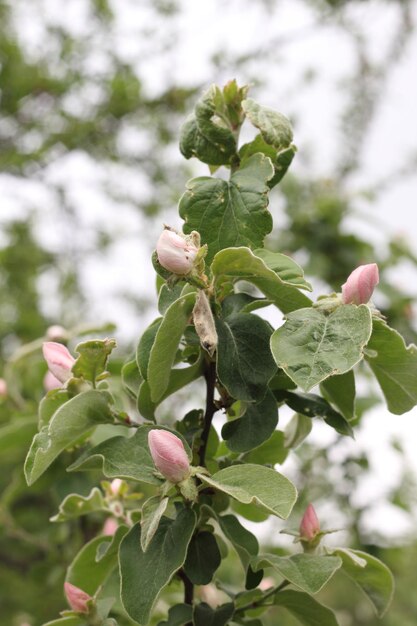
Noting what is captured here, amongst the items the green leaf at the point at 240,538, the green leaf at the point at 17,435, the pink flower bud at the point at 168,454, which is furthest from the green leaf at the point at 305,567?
the green leaf at the point at 17,435

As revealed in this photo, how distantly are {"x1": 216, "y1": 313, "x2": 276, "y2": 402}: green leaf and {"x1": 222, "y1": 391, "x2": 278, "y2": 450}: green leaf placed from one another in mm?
32

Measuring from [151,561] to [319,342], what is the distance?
191mm

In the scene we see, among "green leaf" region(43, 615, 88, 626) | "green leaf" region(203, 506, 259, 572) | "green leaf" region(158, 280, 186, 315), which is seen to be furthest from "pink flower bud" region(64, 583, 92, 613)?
"green leaf" region(158, 280, 186, 315)

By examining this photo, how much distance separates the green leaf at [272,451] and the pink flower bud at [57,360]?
18 centimetres

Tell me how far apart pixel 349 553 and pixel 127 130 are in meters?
2.52

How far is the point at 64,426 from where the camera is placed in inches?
24.1

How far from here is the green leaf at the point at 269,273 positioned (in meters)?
0.57

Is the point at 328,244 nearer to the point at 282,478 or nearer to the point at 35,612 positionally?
the point at 35,612

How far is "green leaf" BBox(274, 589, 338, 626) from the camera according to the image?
66 centimetres

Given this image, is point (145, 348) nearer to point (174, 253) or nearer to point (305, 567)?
point (174, 253)

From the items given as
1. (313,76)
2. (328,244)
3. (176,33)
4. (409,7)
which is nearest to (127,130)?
(176,33)

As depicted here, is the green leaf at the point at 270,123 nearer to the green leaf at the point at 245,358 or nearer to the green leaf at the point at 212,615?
the green leaf at the point at 245,358

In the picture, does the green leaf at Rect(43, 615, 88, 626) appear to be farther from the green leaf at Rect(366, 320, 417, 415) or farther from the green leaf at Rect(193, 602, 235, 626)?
the green leaf at Rect(366, 320, 417, 415)

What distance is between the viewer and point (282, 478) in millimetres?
532
